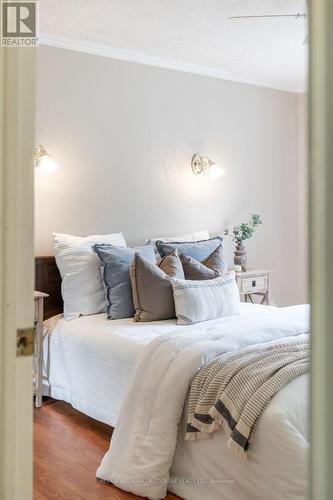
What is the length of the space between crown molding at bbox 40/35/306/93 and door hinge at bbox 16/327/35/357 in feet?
10.4

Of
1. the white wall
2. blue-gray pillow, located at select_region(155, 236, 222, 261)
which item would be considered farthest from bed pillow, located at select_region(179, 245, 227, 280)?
the white wall

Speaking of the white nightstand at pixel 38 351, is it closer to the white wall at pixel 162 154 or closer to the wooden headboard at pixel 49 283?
the wooden headboard at pixel 49 283

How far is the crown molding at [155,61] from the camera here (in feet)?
13.1

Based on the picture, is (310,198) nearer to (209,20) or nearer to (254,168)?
(209,20)

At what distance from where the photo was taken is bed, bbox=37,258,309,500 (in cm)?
214

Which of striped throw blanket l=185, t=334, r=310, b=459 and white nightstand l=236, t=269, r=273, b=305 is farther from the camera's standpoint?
white nightstand l=236, t=269, r=273, b=305

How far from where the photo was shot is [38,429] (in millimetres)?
3254

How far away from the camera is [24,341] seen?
1257 millimetres

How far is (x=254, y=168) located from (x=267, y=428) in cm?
362

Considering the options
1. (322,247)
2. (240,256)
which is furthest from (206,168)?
(322,247)

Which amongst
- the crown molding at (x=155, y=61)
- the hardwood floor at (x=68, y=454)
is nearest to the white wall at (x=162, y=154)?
the crown molding at (x=155, y=61)

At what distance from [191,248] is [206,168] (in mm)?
1125

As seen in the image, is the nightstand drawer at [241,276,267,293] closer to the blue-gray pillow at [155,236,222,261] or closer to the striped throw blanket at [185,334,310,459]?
the blue-gray pillow at [155,236,222,261]

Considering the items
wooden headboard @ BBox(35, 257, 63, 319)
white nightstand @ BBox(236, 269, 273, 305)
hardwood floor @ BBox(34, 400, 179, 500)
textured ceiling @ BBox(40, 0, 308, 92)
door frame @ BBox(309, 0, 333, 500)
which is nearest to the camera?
door frame @ BBox(309, 0, 333, 500)
